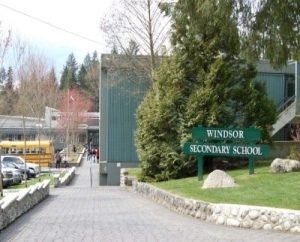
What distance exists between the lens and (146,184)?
23828 mm

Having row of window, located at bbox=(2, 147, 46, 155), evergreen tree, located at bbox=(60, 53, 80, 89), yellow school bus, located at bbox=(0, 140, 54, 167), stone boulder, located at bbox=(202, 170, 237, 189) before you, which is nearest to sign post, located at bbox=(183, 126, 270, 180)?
A: stone boulder, located at bbox=(202, 170, 237, 189)

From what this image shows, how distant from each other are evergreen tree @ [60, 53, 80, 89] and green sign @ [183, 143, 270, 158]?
4406 inches

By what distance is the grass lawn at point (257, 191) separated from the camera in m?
13.6

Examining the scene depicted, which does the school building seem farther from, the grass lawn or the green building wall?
the grass lawn

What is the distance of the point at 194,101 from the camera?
23.8 m

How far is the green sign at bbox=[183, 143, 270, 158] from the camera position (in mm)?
19562

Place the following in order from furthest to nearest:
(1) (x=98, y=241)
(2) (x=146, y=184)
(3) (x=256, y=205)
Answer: (2) (x=146, y=184), (3) (x=256, y=205), (1) (x=98, y=241)

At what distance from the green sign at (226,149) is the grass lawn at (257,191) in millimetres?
733

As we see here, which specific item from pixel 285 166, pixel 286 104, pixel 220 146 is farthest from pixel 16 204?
pixel 286 104

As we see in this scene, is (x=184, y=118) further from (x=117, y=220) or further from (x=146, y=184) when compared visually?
(x=117, y=220)

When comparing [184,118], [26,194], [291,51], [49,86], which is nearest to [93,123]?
[49,86]

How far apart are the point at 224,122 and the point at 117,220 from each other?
10.7 meters

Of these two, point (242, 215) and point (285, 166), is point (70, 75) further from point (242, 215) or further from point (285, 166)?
point (242, 215)

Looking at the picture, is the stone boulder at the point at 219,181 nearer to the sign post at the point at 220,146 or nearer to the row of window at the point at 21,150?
the sign post at the point at 220,146
